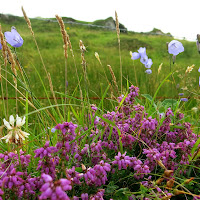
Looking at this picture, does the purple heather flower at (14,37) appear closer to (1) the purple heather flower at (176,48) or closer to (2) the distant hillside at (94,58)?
(2) the distant hillside at (94,58)

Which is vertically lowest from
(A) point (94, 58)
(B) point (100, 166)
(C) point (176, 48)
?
(B) point (100, 166)

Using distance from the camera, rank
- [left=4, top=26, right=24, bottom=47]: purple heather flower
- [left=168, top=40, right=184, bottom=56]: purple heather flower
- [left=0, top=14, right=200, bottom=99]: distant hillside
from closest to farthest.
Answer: [left=4, top=26, right=24, bottom=47]: purple heather flower → [left=168, top=40, right=184, bottom=56]: purple heather flower → [left=0, top=14, right=200, bottom=99]: distant hillside

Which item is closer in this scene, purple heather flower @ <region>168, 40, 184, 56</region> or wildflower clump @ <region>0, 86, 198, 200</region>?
wildflower clump @ <region>0, 86, 198, 200</region>

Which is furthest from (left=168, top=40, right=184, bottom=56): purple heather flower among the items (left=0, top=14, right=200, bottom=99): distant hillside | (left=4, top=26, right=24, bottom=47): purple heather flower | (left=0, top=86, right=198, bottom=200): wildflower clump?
(left=4, top=26, right=24, bottom=47): purple heather flower

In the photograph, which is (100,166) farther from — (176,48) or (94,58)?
(94,58)

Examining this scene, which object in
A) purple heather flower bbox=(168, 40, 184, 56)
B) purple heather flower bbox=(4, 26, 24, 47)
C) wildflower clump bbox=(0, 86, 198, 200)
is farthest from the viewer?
purple heather flower bbox=(168, 40, 184, 56)

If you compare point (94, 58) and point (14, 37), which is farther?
point (94, 58)

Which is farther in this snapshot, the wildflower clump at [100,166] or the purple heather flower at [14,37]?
the purple heather flower at [14,37]

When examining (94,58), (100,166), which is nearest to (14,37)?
(100,166)

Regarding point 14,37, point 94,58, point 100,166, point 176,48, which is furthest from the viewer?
point 94,58

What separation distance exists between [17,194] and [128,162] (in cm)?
48

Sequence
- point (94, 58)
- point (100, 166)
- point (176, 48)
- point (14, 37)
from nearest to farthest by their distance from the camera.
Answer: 1. point (100, 166)
2. point (14, 37)
3. point (176, 48)
4. point (94, 58)

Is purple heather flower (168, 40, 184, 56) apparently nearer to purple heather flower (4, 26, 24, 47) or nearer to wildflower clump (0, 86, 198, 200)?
wildflower clump (0, 86, 198, 200)

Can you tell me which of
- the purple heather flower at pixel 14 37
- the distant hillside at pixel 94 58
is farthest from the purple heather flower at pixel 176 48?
the purple heather flower at pixel 14 37
